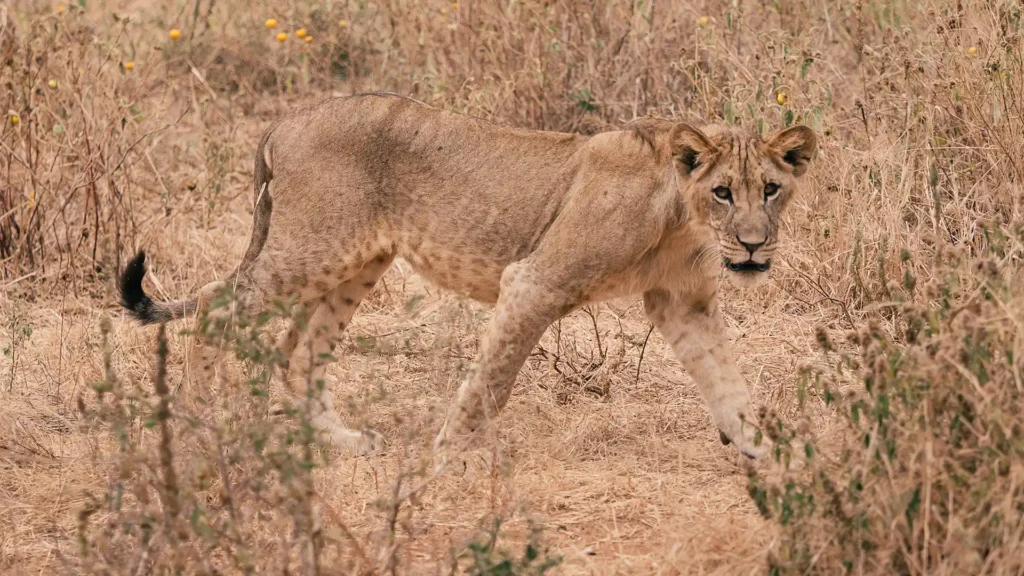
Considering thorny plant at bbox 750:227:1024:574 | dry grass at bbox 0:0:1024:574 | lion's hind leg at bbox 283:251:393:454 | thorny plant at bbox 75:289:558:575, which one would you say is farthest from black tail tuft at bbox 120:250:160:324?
thorny plant at bbox 750:227:1024:574

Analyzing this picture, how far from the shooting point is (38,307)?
6844mm

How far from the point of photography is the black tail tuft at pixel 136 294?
5496mm

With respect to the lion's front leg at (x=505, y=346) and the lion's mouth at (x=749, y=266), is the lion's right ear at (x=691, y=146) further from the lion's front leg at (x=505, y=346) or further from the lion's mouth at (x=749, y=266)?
the lion's front leg at (x=505, y=346)

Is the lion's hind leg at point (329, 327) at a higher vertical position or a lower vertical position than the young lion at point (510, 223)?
lower

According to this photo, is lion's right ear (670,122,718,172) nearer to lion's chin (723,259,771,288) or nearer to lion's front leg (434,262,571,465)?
lion's chin (723,259,771,288)

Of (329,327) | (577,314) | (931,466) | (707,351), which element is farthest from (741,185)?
(577,314)

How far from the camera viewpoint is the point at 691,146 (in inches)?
186

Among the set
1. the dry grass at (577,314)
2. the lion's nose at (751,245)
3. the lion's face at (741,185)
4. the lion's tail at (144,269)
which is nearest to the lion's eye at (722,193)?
the lion's face at (741,185)

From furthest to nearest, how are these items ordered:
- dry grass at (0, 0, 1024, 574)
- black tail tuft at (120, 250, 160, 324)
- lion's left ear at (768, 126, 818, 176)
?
black tail tuft at (120, 250, 160, 324), lion's left ear at (768, 126, 818, 176), dry grass at (0, 0, 1024, 574)

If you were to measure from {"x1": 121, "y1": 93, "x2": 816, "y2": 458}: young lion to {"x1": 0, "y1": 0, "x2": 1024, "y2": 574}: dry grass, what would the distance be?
0.23m

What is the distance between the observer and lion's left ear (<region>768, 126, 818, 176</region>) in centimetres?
474

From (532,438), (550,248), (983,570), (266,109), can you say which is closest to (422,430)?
(532,438)

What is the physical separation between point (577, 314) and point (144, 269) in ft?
7.11

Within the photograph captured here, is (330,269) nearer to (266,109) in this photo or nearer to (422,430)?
(422,430)
